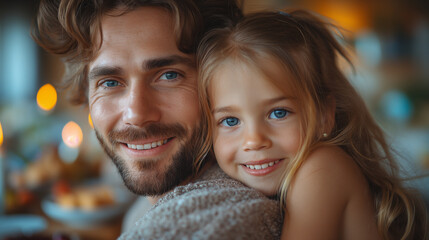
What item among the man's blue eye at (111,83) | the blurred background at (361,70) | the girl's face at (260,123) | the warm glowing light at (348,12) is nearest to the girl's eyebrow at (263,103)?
the girl's face at (260,123)

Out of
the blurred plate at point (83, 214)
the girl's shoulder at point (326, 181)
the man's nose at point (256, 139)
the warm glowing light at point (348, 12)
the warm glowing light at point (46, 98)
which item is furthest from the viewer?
the warm glowing light at point (348, 12)

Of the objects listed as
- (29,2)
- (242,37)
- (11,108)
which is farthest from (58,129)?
(242,37)

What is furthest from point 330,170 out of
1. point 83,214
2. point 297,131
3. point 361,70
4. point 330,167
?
point 361,70

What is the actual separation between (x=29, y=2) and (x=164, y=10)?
14.7 feet

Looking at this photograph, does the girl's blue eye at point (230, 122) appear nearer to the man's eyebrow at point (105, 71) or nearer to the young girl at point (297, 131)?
the young girl at point (297, 131)

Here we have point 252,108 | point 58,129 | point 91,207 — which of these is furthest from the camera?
point 58,129

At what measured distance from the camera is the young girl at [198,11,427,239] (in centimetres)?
88

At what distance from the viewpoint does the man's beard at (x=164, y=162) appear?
3.80 ft

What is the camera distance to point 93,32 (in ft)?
3.99

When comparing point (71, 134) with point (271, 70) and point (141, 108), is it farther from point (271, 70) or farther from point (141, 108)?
point (271, 70)

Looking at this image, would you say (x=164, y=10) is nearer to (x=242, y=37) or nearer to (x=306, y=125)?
(x=242, y=37)

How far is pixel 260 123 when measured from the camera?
1.02 meters

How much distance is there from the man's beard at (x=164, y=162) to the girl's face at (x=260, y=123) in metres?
0.17

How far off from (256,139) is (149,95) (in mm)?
380
